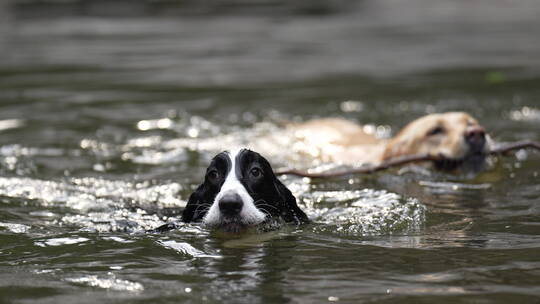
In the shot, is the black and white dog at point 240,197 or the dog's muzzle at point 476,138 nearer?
the black and white dog at point 240,197

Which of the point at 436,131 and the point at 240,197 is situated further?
the point at 436,131

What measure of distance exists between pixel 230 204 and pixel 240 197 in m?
0.08

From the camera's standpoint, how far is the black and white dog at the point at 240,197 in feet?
18.5

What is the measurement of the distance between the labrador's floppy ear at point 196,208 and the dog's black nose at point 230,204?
417 millimetres

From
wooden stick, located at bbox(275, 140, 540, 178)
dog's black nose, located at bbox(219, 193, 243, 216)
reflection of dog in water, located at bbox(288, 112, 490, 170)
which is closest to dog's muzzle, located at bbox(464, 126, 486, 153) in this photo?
reflection of dog in water, located at bbox(288, 112, 490, 170)

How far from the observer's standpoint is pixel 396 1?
25.5m

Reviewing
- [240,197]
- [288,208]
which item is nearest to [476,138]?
[288,208]

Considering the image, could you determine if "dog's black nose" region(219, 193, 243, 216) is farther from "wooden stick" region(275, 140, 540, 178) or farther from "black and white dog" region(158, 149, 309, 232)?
"wooden stick" region(275, 140, 540, 178)

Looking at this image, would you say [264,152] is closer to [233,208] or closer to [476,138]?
[476,138]

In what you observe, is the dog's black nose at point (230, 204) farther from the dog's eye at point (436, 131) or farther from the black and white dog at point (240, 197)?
the dog's eye at point (436, 131)

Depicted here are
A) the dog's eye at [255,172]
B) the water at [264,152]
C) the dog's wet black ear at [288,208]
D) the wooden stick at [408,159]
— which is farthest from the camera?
the wooden stick at [408,159]

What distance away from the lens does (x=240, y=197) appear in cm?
560

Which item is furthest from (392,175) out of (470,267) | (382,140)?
(470,267)

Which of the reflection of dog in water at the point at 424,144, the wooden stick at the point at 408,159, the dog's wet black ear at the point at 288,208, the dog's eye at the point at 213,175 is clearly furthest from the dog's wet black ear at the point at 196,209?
the reflection of dog in water at the point at 424,144
